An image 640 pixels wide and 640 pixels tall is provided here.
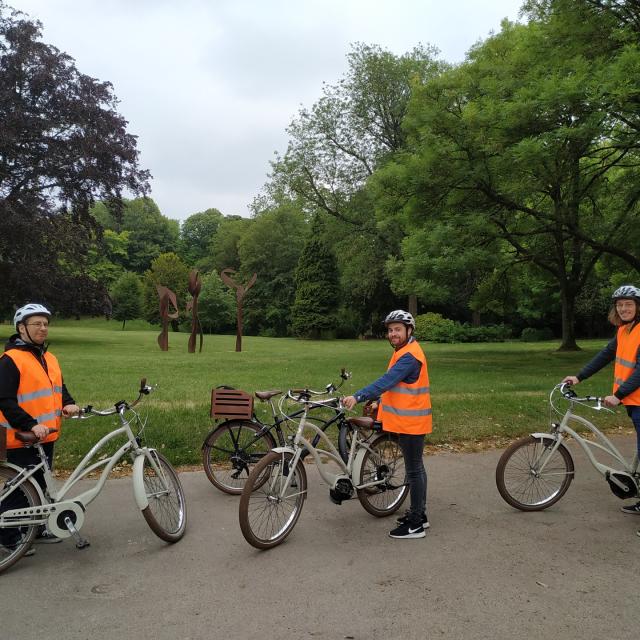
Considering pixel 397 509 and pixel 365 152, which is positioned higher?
pixel 365 152

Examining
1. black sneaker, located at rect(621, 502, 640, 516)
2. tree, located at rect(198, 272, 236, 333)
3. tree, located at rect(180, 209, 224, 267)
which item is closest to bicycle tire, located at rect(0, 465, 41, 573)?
black sneaker, located at rect(621, 502, 640, 516)

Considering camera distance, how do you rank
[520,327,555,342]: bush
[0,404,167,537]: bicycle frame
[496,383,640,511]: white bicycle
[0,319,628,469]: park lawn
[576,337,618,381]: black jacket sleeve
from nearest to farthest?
[0,404,167,537]: bicycle frame
[496,383,640,511]: white bicycle
[576,337,618,381]: black jacket sleeve
[0,319,628,469]: park lawn
[520,327,555,342]: bush

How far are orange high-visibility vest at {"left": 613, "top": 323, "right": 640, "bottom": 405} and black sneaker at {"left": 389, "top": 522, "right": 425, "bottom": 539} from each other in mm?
2051

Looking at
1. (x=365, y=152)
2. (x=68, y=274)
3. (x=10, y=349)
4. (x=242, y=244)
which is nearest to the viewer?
(x=10, y=349)

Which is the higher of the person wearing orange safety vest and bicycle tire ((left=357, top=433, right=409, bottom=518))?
the person wearing orange safety vest

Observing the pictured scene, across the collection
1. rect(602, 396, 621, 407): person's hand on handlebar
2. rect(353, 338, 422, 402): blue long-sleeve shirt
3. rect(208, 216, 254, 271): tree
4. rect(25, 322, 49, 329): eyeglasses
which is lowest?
rect(602, 396, 621, 407): person's hand on handlebar

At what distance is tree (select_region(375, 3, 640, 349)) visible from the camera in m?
11.8

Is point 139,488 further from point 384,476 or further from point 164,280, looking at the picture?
point 164,280

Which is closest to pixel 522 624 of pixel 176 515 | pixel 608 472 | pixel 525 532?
pixel 525 532

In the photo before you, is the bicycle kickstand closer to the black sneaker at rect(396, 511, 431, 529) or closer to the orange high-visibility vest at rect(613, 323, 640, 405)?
the black sneaker at rect(396, 511, 431, 529)

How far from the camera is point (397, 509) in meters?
4.91

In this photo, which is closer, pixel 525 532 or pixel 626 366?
pixel 525 532

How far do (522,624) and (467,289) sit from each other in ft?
68.7

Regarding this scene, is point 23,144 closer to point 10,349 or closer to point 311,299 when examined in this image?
point 311,299
